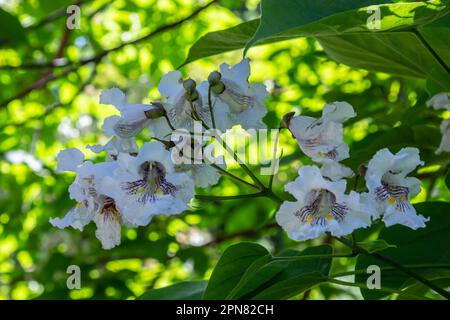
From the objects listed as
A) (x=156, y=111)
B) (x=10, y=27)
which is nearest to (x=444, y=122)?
(x=156, y=111)

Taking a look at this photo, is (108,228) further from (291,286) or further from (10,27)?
(10,27)

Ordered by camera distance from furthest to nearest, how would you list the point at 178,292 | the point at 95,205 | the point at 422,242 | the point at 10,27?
the point at 10,27 < the point at 178,292 < the point at 422,242 < the point at 95,205

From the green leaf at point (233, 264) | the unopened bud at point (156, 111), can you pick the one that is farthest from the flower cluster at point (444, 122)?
the unopened bud at point (156, 111)

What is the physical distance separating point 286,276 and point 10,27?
1130 mm

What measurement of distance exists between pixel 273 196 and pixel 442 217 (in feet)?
1.22

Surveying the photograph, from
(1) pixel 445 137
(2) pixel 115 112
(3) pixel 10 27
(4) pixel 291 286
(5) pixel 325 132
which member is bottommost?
(4) pixel 291 286

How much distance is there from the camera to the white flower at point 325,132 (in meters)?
0.88

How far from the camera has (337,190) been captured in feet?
2.67

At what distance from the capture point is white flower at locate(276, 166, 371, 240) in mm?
800

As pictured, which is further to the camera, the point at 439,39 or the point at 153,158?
the point at 439,39

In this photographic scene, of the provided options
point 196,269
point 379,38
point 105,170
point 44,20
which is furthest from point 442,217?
point 44,20

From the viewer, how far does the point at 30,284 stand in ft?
8.95

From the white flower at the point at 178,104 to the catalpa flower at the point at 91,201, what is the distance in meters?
0.11

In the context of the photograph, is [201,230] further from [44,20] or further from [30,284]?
[44,20]
